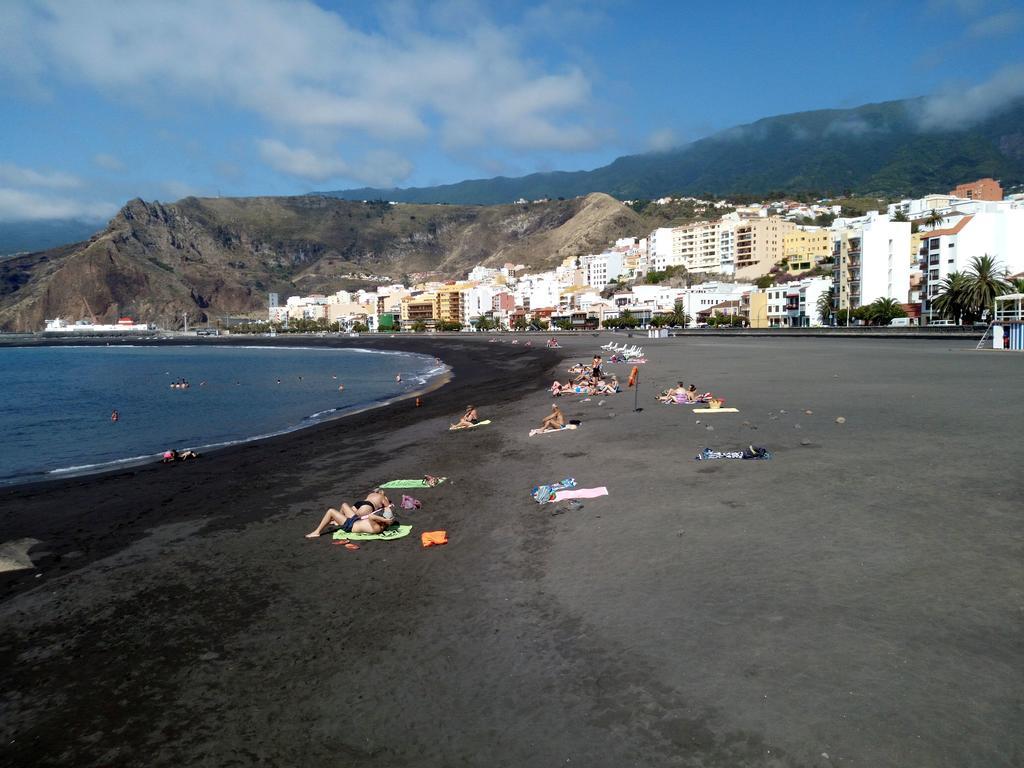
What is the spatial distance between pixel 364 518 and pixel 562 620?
153 inches

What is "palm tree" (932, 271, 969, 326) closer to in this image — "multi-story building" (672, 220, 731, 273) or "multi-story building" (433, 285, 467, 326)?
"multi-story building" (672, 220, 731, 273)

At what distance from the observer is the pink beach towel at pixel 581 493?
960 centimetres

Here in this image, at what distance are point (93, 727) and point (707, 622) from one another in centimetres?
Answer: 470

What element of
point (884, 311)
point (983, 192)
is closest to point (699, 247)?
point (983, 192)

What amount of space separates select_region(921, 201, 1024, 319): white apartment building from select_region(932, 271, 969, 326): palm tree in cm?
1015

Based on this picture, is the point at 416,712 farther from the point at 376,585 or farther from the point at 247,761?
the point at 376,585

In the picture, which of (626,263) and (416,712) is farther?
(626,263)

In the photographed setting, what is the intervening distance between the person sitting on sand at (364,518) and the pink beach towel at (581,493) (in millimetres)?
2376

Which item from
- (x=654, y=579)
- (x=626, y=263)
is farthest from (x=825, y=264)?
(x=654, y=579)

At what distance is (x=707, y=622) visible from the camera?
17.9 ft

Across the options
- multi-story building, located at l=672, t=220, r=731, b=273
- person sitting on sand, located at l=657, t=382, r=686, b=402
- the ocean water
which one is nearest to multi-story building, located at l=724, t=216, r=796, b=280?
multi-story building, located at l=672, t=220, r=731, b=273

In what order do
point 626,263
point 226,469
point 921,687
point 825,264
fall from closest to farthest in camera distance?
point 921,687 → point 226,469 → point 825,264 → point 626,263

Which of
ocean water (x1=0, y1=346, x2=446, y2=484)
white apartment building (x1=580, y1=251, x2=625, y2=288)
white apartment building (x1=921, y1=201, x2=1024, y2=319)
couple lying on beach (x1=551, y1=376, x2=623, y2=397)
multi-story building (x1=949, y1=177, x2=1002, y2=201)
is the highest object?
multi-story building (x1=949, y1=177, x2=1002, y2=201)

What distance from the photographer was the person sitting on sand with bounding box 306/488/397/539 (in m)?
8.85
